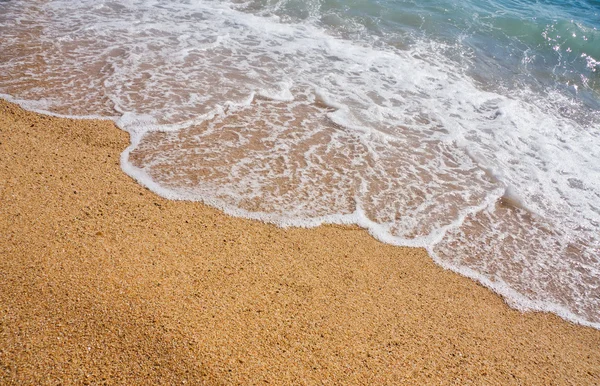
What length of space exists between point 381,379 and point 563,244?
2.86 m

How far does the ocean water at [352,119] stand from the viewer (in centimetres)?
→ 429

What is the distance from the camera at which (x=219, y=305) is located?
306cm

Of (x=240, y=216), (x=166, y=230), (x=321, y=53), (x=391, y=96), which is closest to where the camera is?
(x=166, y=230)

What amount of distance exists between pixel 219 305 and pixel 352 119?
3.71 metres

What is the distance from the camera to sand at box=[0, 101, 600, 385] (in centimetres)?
262

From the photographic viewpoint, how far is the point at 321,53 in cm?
820

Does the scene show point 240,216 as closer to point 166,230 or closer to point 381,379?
point 166,230

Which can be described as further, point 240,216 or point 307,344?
point 240,216

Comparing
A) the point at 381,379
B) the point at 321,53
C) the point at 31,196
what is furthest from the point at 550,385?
the point at 321,53

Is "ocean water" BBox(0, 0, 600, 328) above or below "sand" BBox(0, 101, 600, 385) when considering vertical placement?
above

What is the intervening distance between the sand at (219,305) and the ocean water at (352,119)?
1.05 ft

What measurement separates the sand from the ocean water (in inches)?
12.6

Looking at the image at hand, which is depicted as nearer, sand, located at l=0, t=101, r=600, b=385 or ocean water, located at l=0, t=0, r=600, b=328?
sand, located at l=0, t=101, r=600, b=385

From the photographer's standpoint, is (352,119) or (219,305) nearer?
(219,305)
